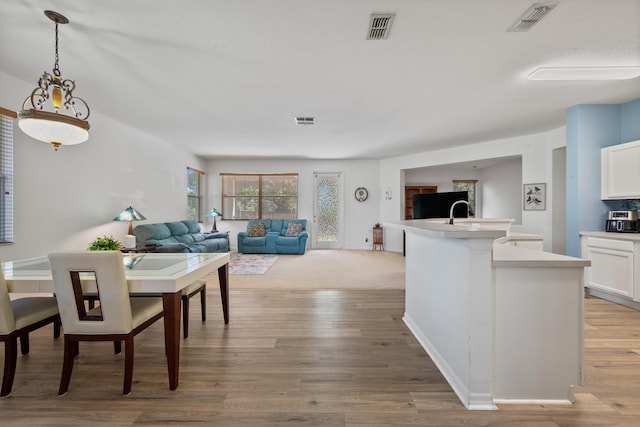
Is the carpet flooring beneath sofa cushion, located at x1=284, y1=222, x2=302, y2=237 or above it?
beneath

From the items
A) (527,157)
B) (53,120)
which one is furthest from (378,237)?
(53,120)

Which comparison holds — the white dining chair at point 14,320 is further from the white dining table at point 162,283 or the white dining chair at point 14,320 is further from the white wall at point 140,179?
the white wall at point 140,179

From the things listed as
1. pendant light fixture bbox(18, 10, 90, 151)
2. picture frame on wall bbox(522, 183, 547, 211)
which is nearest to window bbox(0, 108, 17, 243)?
pendant light fixture bbox(18, 10, 90, 151)

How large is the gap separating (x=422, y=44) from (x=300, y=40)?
3.38 ft

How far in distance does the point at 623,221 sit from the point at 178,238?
7.03 m

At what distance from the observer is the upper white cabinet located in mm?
3383

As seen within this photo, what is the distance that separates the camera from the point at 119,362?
2139 millimetres

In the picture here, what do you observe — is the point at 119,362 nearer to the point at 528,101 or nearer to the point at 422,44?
the point at 422,44

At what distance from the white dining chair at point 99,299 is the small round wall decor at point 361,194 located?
676 centimetres

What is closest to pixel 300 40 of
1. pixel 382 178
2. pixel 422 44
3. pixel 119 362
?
pixel 422 44

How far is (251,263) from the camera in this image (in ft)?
19.5

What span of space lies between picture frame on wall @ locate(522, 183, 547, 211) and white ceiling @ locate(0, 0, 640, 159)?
127cm

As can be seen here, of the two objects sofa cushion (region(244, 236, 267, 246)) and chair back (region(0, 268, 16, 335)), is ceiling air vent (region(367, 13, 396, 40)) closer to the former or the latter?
chair back (region(0, 268, 16, 335))

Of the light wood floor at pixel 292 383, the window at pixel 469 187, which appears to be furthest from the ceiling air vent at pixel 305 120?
the window at pixel 469 187
